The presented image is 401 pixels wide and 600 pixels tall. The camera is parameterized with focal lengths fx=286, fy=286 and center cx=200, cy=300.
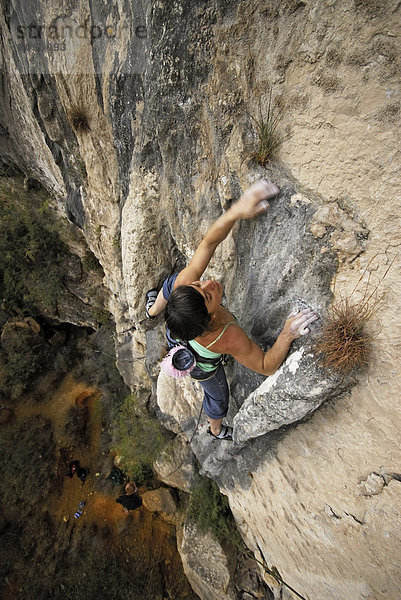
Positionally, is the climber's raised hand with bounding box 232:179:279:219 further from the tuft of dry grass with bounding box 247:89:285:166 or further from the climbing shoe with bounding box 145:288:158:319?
the climbing shoe with bounding box 145:288:158:319

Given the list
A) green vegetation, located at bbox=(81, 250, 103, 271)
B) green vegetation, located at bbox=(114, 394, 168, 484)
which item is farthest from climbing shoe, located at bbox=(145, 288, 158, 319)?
green vegetation, located at bbox=(81, 250, 103, 271)

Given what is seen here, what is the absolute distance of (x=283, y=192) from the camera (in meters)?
2.05

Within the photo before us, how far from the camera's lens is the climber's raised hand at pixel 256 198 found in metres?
2.07

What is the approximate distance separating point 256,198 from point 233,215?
204 mm

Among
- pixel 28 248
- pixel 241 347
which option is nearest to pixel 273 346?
pixel 241 347

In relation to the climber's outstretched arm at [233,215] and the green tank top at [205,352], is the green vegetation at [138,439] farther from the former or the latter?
the climber's outstretched arm at [233,215]

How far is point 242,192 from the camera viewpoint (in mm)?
2318

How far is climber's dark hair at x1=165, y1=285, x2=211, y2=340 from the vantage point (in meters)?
1.73

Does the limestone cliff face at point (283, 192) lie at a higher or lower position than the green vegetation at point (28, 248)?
higher

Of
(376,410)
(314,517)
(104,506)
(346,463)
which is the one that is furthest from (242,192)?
(104,506)

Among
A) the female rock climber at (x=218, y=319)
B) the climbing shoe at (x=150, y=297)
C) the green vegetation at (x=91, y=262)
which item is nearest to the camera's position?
the female rock climber at (x=218, y=319)

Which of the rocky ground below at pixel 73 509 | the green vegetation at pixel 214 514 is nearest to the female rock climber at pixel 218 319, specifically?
the green vegetation at pixel 214 514

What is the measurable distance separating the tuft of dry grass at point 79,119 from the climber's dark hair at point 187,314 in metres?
3.23

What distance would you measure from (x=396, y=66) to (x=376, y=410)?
6.37 ft
